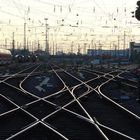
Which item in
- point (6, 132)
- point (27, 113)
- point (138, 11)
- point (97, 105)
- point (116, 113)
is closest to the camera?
point (6, 132)

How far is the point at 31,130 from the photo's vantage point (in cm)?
1148

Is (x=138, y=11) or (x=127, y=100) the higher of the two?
(x=138, y=11)

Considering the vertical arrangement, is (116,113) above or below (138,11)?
below

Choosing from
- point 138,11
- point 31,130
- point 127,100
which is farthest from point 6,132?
point 138,11

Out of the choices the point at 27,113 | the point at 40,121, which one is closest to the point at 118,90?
the point at 27,113

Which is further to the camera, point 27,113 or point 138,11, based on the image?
point 138,11

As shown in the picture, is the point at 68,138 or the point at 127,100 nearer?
the point at 68,138

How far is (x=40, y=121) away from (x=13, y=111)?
2.67 metres

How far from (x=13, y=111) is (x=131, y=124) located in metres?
3.83

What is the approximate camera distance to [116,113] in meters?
15.8

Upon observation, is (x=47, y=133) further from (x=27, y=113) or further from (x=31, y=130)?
(x=27, y=113)

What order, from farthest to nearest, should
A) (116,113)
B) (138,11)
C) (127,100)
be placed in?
(138,11) → (127,100) → (116,113)

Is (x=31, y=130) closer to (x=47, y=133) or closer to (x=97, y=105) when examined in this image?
(x=47, y=133)

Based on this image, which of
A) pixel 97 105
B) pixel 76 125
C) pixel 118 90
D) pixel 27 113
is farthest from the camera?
pixel 118 90
